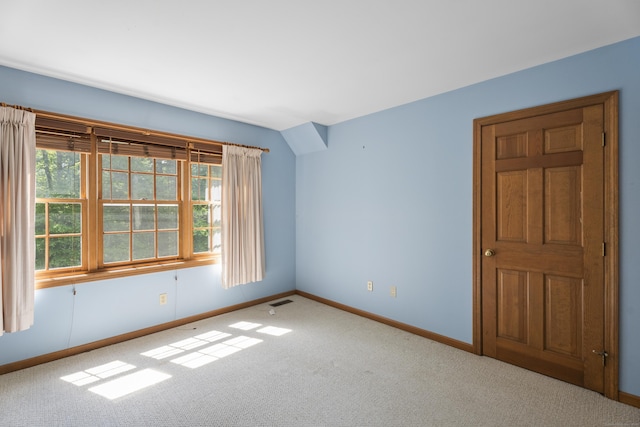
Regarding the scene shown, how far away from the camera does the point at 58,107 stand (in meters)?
2.78

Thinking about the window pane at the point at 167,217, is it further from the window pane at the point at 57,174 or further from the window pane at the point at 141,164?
the window pane at the point at 57,174

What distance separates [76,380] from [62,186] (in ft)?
5.70

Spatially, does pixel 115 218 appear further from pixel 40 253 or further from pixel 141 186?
pixel 40 253

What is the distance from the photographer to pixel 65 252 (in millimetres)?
2904

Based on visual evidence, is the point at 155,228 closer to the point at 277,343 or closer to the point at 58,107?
the point at 58,107

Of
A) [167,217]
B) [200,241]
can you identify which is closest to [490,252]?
[200,241]

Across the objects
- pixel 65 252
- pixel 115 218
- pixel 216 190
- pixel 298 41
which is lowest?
pixel 65 252

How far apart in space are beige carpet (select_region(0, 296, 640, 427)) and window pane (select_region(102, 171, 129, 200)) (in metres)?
1.52

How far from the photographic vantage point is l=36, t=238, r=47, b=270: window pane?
109 inches

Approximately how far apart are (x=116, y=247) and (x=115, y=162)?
35.3 inches

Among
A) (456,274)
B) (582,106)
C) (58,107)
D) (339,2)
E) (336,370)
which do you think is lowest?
(336,370)

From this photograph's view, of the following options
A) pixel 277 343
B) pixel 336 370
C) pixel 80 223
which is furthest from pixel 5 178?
pixel 336 370

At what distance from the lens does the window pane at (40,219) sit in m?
2.76

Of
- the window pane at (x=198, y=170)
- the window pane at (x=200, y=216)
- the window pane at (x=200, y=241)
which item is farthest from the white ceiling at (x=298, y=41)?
the window pane at (x=200, y=241)
